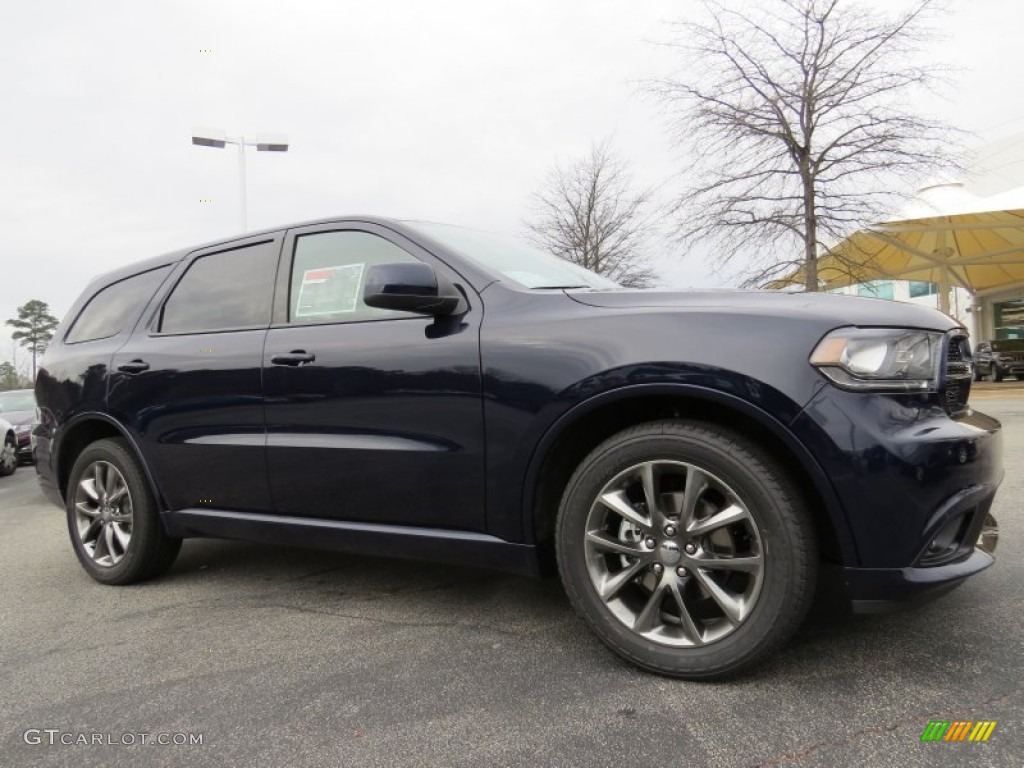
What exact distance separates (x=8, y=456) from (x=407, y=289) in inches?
417

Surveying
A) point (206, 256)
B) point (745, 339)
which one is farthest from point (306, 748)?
point (206, 256)

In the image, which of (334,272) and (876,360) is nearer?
(876,360)

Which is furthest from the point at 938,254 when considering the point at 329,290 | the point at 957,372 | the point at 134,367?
the point at 134,367

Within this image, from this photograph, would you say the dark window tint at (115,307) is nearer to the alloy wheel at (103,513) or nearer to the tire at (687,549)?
the alloy wheel at (103,513)

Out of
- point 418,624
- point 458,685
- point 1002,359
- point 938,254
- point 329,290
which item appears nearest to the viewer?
point 458,685

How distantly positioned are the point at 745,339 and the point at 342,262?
1785 millimetres

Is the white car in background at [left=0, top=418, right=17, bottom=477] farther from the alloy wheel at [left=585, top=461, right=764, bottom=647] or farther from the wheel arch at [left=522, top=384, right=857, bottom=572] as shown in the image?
the alloy wheel at [left=585, top=461, right=764, bottom=647]

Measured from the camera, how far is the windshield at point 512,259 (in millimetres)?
2904

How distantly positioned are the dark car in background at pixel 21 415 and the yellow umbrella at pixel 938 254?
1479 centimetres

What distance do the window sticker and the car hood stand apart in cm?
110

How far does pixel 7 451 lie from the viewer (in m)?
10.3

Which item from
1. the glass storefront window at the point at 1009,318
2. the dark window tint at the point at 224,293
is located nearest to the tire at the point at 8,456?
the dark window tint at the point at 224,293

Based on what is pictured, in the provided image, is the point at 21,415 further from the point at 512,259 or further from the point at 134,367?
the point at 512,259

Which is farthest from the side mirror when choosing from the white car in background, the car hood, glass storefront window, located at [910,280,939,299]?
glass storefront window, located at [910,280,939,299]
